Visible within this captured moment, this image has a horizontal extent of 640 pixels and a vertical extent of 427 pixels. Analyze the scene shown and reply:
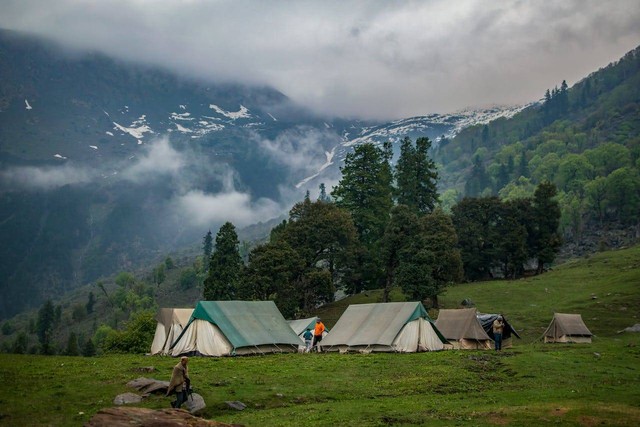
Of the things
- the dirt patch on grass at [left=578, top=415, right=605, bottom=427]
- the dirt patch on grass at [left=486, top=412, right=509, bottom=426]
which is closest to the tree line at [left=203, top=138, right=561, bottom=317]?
the dirt patch on grass at [left=486, top=412, right=509, bottom=426]

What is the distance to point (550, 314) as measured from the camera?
65812mm

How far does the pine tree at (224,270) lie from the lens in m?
83.9

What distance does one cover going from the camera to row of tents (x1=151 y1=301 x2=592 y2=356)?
155ft

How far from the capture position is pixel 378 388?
2983 cm

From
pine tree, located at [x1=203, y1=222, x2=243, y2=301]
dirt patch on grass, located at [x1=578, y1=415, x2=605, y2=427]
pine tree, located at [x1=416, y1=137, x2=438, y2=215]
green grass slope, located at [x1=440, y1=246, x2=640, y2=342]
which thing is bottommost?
dirt patch on grass, located at [x1=578, y1=415, x2=605, y2=427]

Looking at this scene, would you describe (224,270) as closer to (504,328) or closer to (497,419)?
(504,328)

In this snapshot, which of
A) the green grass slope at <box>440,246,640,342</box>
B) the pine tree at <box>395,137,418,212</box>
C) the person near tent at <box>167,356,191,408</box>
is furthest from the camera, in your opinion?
the pine tree at <box>395,137,418,212</box>

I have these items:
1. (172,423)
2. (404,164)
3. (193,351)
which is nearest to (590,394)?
(172,423)

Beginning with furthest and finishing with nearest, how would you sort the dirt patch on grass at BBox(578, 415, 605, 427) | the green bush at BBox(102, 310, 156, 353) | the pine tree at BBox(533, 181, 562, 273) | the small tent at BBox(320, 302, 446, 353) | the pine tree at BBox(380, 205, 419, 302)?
the pine tree at BBox(533, 181, 562, 273)
the pine tree at BBox(380, 205, 419, 302)
the green bush at BBox(102, 310, 156, 353)
the small tent at BBox(320, 302, 446, 353)
the dirt patch on grass at BBox(578, 415, 605, 427)

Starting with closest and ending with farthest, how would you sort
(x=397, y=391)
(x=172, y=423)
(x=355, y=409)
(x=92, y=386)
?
(x=172, y=423), (x=355, y=409), (x=92, y=386), (x=397, y=391)

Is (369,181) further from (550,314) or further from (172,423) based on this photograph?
(172,423)

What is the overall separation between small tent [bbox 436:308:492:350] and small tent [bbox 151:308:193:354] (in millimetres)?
22438

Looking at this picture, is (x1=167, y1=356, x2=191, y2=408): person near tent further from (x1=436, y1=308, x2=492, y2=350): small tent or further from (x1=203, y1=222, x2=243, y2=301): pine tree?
(x1=203, y1=222, x2=243, y2=301): pine tree

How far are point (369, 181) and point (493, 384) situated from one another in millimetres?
67539
